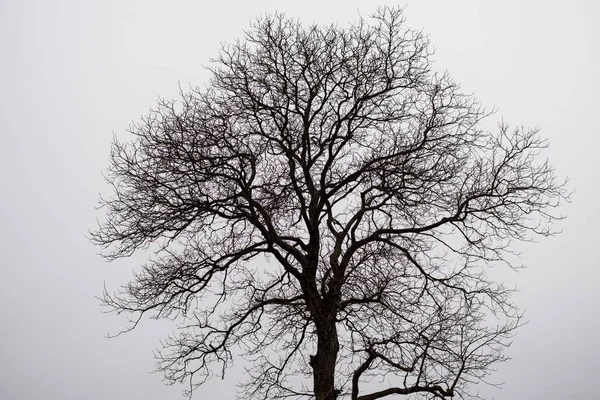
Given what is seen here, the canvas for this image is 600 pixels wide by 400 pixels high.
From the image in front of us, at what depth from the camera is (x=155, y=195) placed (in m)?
11.6

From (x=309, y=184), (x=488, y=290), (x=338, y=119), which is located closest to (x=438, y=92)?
(x=338, y=119)

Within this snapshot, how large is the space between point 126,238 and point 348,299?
394 centimetres

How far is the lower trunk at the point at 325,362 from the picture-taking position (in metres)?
11.6

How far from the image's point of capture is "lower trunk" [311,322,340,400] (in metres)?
11.6

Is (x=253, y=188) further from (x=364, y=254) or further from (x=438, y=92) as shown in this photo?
(x=438, y=92)

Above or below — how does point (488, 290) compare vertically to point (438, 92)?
below

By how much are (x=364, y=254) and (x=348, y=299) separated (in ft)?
2.68

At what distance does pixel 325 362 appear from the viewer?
11719 mm

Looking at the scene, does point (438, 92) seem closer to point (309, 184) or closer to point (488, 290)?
point (309, 184)

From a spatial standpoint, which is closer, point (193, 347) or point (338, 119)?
point (193, 347)

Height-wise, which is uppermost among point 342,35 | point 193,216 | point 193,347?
point 342,35

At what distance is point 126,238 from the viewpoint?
465 inches

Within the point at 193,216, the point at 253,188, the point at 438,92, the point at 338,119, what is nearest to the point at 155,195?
the point at 193,216

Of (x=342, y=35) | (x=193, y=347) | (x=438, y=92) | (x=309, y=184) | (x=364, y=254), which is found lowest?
(x=193, y=347)
